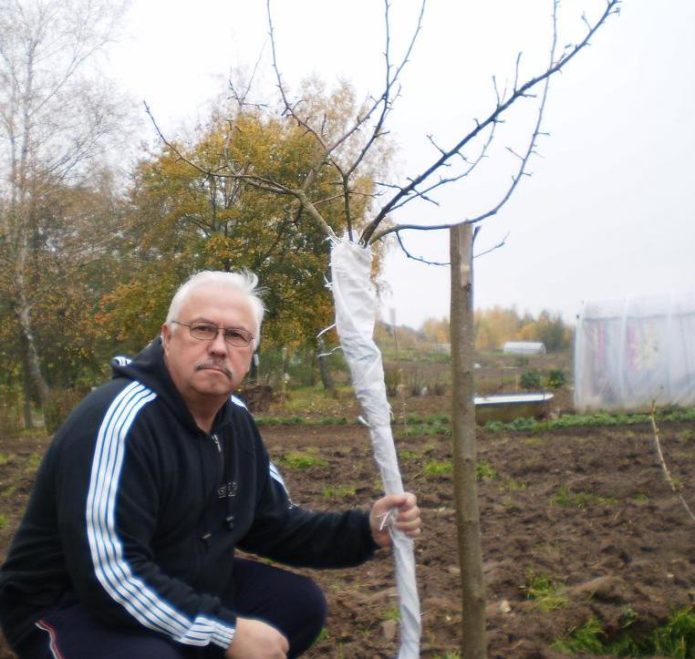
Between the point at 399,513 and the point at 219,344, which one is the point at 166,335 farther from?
the point at 399,513

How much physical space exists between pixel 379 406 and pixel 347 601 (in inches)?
65.4

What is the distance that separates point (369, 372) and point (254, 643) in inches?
31.8

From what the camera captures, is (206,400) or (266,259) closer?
(206,400)

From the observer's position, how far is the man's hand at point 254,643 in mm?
2268

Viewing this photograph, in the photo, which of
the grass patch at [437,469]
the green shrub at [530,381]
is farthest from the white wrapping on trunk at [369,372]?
the green shrub at [530,381]

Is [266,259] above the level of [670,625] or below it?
above

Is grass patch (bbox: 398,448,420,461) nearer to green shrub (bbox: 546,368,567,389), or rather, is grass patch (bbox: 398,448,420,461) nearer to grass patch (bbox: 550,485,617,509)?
grass patch (bbox: 550,485,617,509)

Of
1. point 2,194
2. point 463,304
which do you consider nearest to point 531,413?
point 463,304

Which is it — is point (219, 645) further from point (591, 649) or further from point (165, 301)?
point (165, 301)

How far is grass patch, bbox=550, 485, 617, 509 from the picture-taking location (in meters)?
5.96

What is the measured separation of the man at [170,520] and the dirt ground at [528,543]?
937 millimetres


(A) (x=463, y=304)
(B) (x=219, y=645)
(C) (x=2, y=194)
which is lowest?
(B) (x=219, y=645)

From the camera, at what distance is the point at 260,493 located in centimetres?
279

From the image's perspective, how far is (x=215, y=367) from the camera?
8.00 feet
